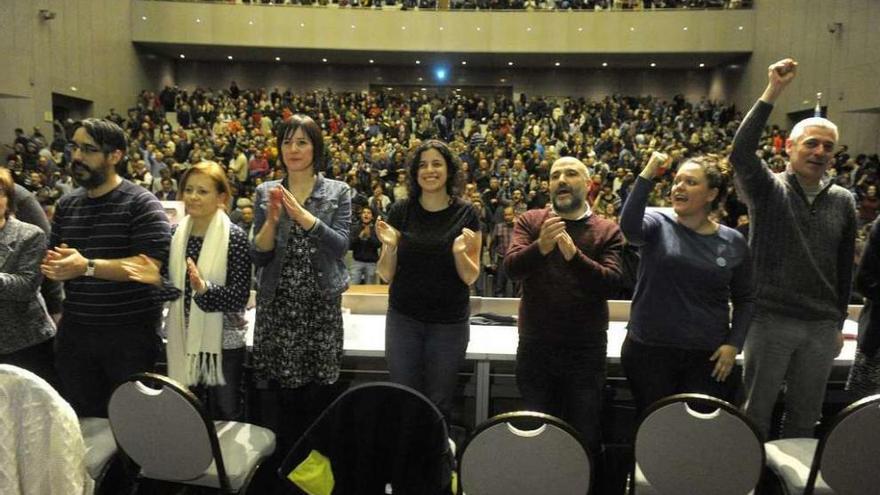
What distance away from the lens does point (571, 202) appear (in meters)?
2.28

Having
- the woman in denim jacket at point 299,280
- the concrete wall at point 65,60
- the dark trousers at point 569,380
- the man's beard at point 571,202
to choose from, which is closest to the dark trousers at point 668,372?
the dark trousers at point 569,380

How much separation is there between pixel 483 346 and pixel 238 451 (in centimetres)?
113

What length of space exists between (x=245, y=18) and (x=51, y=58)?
17.7 feet

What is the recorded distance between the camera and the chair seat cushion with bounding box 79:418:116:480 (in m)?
2.06

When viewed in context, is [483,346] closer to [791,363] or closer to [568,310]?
[568,310]

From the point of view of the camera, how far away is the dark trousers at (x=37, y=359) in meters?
2.53

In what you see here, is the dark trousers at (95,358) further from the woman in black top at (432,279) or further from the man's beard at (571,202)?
the man's beard at (571,202)

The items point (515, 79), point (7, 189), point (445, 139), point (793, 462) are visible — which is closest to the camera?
point (793, 462)

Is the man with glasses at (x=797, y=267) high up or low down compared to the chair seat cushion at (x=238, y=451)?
up

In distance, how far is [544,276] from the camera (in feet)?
7.43

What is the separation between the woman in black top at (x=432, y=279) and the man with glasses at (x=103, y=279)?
870 mm

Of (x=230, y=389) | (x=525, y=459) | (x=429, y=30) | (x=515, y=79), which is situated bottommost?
(x=230, y=389)

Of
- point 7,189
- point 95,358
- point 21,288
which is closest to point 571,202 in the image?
point 95,358

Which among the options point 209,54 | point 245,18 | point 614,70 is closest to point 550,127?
point 614,70
